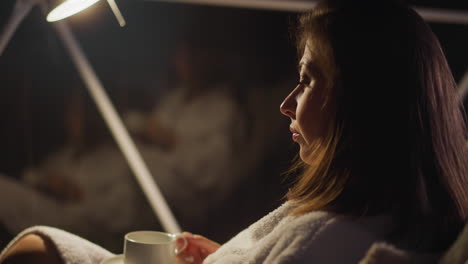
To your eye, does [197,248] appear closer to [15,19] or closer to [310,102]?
[310,102]

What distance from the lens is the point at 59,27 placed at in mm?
1459

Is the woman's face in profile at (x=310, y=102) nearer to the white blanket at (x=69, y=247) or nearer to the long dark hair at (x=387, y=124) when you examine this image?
the long dark hair at (x=387, y=124)

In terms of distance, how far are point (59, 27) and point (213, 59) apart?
0.54 m

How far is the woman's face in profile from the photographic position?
688 mm

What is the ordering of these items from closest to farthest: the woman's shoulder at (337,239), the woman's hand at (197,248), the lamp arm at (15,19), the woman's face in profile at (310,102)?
1. the woman's shoulder at (337,239)
2. the woman's face in profile at (310,102)
3. the woman's hand at (197,248)
4. the lamp arm at (15,19)

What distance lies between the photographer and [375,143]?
63cm

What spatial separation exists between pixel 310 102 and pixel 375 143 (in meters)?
0.13

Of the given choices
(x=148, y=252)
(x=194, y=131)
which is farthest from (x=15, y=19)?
(x=148, y=252)

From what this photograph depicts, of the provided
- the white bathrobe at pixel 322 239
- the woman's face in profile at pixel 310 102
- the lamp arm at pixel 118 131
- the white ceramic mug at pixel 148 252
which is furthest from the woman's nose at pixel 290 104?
the lamp arm at pixel 118 131

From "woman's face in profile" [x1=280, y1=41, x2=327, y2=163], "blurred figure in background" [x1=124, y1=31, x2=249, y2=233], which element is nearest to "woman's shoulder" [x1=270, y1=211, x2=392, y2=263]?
"woman's face in profile" [x1=280, y1=41, x2=327, y2=163]

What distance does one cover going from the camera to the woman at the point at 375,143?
0.59 m

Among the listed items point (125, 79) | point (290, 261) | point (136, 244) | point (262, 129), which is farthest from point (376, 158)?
point (125, 79)

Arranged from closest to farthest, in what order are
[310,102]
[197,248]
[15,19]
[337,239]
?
[337,239] < [310,102] < [197,248] < [15,19]

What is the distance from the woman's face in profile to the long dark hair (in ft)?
0.10
